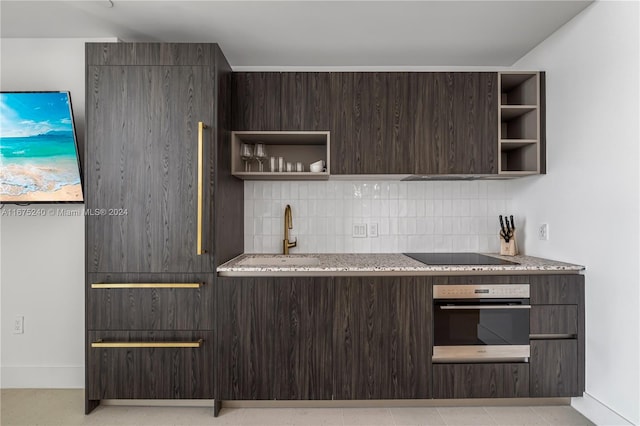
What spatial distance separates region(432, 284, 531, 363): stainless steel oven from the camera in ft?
7.41

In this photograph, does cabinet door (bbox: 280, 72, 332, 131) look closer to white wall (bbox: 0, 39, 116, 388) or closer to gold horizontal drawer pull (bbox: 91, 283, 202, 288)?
gold horizontal drawer pull (bbox: 91, 283, 202, 288)

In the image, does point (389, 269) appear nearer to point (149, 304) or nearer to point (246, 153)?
point (246, 153)

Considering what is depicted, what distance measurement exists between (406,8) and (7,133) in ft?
8.49

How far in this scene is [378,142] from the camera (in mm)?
2570

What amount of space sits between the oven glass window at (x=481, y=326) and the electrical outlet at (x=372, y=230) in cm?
84

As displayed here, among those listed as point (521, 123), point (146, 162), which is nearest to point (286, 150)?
point (146, 162)

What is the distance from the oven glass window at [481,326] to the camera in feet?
7.43

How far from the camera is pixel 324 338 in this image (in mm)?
2268

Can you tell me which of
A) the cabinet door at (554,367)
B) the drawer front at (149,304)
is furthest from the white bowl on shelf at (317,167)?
the cabinet door at (554,367)

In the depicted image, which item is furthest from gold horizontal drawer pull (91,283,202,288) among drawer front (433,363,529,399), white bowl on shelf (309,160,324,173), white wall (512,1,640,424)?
white wall (512,1,640,424)

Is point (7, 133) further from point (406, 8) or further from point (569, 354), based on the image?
point (569, 354)

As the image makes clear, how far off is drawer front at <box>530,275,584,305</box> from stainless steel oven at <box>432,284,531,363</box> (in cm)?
6

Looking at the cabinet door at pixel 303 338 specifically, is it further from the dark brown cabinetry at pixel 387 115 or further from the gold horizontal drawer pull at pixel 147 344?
the dark brown cabinetry at pixel 387 115

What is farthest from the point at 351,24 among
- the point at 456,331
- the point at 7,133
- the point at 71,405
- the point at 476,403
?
the point at 71,405
